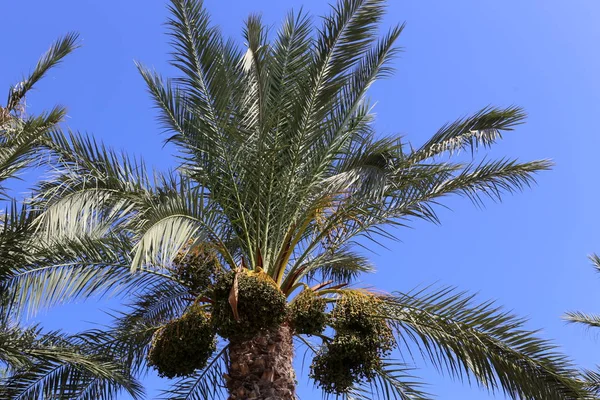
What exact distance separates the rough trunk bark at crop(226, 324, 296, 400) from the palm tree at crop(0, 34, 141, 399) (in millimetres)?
1438

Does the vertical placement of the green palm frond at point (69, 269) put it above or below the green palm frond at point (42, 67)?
below

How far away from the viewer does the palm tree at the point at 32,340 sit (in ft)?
26.8

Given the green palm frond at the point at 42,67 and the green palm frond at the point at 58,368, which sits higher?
the green palm frond at the point at 42,67

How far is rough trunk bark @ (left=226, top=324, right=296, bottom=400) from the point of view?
805cm

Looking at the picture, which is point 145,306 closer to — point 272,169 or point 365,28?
point 272,169

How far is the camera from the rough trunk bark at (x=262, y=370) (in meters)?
8.05

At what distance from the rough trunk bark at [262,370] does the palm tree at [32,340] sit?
144 centimetres

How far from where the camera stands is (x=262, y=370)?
814 centimetres

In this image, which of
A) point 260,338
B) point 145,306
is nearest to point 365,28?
point 260,338

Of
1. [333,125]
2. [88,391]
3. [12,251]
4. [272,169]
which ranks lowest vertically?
[88,391]

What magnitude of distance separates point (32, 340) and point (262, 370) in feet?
8.95

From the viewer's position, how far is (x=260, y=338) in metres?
8.29

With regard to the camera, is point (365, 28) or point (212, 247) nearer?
point (212, 247)

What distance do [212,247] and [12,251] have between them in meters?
2.10
